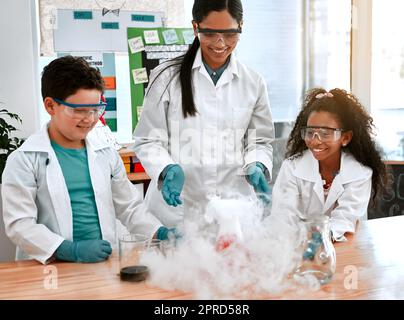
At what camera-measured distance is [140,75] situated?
11.4ft

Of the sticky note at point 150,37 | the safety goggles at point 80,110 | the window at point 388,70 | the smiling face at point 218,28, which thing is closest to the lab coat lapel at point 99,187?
the safety goggles at point 80,110

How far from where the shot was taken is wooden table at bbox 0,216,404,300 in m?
1.09

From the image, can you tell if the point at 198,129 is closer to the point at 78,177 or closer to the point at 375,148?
the point at 78,177

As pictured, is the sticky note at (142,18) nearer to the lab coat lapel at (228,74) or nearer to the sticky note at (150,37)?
the sticky note at (150,37)

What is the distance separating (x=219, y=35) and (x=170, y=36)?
1919mm

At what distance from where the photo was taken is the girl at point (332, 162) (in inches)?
70.2

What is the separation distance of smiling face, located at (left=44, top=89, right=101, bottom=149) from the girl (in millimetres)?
709

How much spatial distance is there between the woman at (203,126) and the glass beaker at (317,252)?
0.69m

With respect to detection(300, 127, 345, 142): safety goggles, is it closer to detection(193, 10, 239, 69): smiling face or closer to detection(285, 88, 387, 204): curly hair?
detection(285, 88, 387, 204): curly hair

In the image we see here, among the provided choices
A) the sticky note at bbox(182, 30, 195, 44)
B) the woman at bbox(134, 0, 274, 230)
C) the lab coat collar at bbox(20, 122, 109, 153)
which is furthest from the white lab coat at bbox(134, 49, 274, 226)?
the sticky note at bbox(182, 30, 195, 44)

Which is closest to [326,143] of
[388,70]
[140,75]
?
[140,75]
